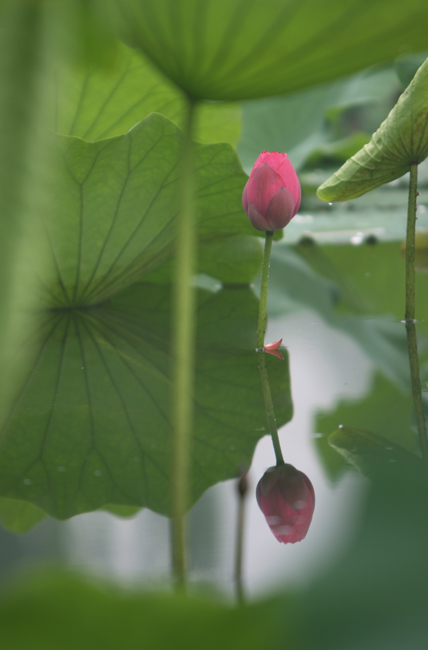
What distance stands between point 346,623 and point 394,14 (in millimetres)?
156


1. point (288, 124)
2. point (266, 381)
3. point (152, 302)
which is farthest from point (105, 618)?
point (288, 124)

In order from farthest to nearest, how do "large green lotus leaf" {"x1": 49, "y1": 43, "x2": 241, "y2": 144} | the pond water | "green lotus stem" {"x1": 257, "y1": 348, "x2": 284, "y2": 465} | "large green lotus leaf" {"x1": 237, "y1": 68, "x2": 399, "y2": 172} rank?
1. "large green lotus leaf" {"x1": 237, "y1": 68, "x2": 399, "y2": 172}
2. "large green lotus leaf" {"x1": 49, "y1": 43, "x2": 241, "y2": 144}
3. "green lotus stem" {"x1": 257, "y1": 348, "x2": 284, "y2": 465}
4. the pond water

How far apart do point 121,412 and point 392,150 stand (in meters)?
0.35

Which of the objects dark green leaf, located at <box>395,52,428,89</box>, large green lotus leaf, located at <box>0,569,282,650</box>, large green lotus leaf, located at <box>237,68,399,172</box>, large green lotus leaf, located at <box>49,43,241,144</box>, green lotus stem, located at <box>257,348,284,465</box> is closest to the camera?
large green lotus leaf, located at <box>0,569,282,650</box>

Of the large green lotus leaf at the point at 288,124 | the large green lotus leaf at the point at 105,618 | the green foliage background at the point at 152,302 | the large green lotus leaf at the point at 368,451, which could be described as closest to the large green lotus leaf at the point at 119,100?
the green foliage background at the point at 152,302

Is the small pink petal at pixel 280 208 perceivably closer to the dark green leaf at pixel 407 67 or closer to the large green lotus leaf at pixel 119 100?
the large green lotus leaf at pixel 119 100

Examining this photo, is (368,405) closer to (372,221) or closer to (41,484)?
(41,484)

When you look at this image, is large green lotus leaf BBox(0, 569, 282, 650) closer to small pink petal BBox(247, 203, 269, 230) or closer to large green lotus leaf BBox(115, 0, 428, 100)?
large green lotus leaf BBox(115, 0, 428, 100)

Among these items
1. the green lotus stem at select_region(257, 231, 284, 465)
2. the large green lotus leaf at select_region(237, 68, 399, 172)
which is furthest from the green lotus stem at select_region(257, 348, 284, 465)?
the large green lotus leaf at select_region(237, 68, 399, 172)

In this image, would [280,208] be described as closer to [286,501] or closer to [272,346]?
[272,346]

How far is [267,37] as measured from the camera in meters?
0.16

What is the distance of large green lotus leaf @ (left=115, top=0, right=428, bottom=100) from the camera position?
0.49 ft

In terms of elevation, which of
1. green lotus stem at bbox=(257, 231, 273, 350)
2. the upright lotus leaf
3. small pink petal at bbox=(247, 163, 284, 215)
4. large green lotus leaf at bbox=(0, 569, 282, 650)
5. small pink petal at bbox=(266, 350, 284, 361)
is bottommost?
large green lotus leaf at bbox=(0, 569, 282, 650)

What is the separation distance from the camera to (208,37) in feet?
0.53
